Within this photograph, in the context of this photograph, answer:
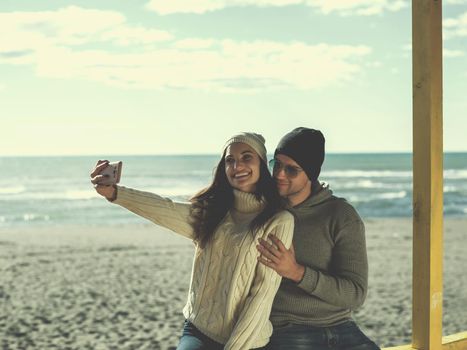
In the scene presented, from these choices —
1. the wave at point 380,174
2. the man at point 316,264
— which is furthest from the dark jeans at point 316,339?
the wave at point 380,174

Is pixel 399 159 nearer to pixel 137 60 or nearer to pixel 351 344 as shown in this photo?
pixel 137 60

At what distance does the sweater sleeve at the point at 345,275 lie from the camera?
231 cm

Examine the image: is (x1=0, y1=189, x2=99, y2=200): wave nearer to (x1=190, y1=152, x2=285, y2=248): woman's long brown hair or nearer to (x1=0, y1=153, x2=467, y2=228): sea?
(x1=0, y1=153, x2=467, y2=228): sea

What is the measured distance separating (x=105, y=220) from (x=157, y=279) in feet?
32.0

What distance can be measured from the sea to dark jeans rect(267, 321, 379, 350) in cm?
654

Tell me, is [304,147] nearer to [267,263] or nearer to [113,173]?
[267,263]

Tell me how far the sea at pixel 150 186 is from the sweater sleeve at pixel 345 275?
6513 millimetres

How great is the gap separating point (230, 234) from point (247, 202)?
127 mm

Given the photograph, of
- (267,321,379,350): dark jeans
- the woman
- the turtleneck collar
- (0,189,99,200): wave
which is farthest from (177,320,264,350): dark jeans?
(0,189,99,200): wave

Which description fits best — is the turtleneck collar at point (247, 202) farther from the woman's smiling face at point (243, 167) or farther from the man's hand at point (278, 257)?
the man's hand at point (278, 257)

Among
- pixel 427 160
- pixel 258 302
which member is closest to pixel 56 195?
pixel 427 160

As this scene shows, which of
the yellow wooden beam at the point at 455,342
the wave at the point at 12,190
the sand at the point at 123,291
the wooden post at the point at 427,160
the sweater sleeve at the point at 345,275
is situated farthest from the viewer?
the wave at the point at 12,190

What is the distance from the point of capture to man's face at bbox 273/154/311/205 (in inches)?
97.0

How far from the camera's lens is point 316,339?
2.37 metres
